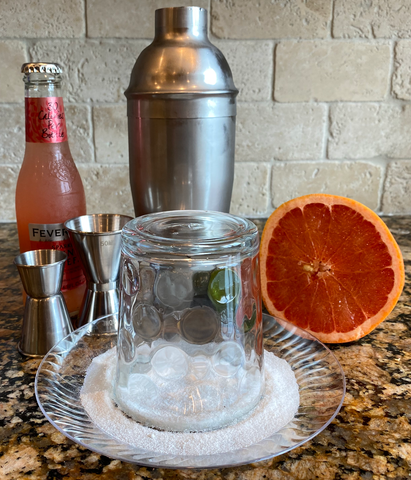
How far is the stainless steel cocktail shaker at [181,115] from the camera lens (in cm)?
59

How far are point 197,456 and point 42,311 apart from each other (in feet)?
0.82

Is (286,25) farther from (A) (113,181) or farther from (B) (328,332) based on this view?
(B) (328,332)

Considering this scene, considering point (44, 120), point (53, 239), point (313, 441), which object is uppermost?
point (44, 120)

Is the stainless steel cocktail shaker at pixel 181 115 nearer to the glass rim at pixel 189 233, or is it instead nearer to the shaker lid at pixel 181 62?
the shaker lid at pixel 181 62

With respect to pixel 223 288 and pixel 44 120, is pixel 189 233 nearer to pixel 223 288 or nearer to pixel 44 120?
pixel 223 288

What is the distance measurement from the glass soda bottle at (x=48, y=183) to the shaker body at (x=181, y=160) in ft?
0.32

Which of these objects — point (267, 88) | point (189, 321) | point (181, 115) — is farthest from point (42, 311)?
point (267, 88)

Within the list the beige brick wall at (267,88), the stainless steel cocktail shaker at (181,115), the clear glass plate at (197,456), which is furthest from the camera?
the beige brick wall at (267,88)

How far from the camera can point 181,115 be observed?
1.96 feet

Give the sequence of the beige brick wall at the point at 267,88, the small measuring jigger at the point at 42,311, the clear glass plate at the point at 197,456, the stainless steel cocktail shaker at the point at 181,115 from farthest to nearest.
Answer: the beige brick wall at the point at 267,88 < the stainless steel cocktail shaker at the point at 181,115 < the small measuring jigger at the point at 42,311 < the clear glass plate at the point at 197,456

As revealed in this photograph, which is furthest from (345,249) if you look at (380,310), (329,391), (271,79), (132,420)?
(271,79)

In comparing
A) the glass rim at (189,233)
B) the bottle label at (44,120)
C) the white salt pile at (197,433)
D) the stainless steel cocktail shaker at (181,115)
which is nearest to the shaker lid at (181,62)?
the stainless steel cocktail shaker at (181,115)

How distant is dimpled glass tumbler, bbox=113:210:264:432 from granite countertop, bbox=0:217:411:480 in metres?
0.05

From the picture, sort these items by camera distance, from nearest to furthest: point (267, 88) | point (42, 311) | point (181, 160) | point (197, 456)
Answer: point (197, 456)
point (42, 311)
point (181, 160)
point (267, 88)
